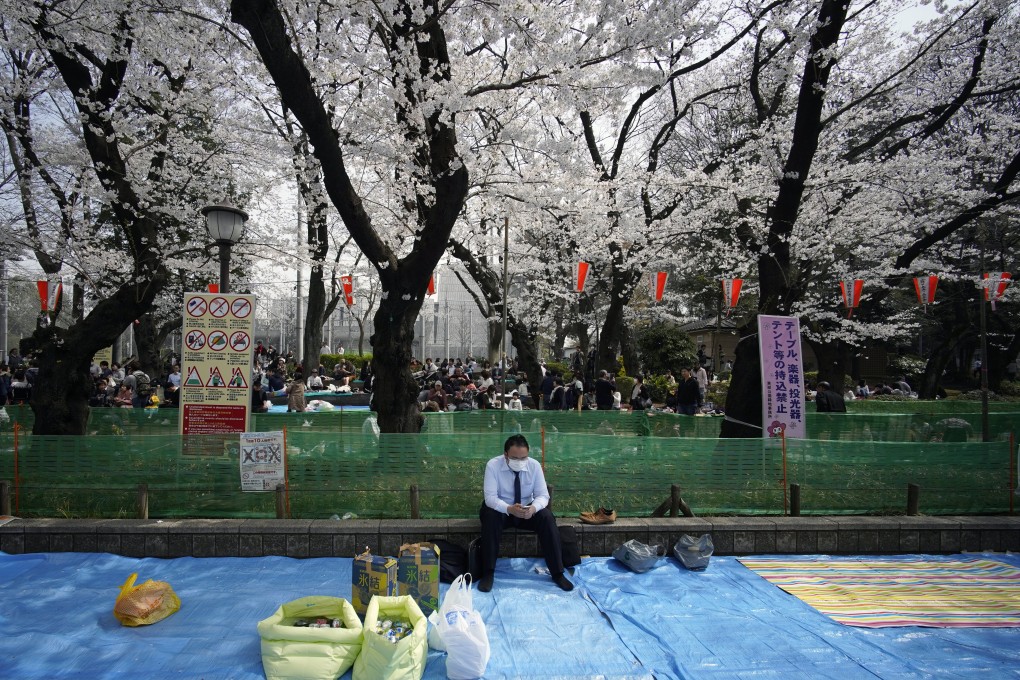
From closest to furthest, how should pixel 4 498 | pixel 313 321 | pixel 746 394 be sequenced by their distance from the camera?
pixel 4 498, pixel 746 394, pixel 313 321

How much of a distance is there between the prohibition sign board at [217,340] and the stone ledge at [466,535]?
2.06 metres

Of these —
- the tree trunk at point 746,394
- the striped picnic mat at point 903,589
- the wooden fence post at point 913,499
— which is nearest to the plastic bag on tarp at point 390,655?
the striped picnic mat at point 903,589

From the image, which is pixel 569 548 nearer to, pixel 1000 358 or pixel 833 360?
pixel 833 360

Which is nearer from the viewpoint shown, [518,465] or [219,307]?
[518,465]

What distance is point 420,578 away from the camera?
14.2ft

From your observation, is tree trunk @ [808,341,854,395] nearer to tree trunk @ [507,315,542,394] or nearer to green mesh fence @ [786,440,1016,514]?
tree trunk @ [507,315,542,394]

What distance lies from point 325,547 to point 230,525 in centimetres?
86

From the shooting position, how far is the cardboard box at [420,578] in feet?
14.1

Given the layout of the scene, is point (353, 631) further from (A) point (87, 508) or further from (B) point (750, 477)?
(B) point (750, 477)

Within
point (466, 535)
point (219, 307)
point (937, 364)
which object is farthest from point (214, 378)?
point (937, 364)

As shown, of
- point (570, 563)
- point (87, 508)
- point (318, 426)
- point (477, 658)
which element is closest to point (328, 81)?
point (318, 426)

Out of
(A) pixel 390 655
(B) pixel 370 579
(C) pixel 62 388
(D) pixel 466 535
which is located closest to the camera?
(A) pixel 390 655

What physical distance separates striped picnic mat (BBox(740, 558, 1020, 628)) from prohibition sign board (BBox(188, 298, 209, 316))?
6.13 m

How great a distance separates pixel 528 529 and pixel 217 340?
4139 mm
